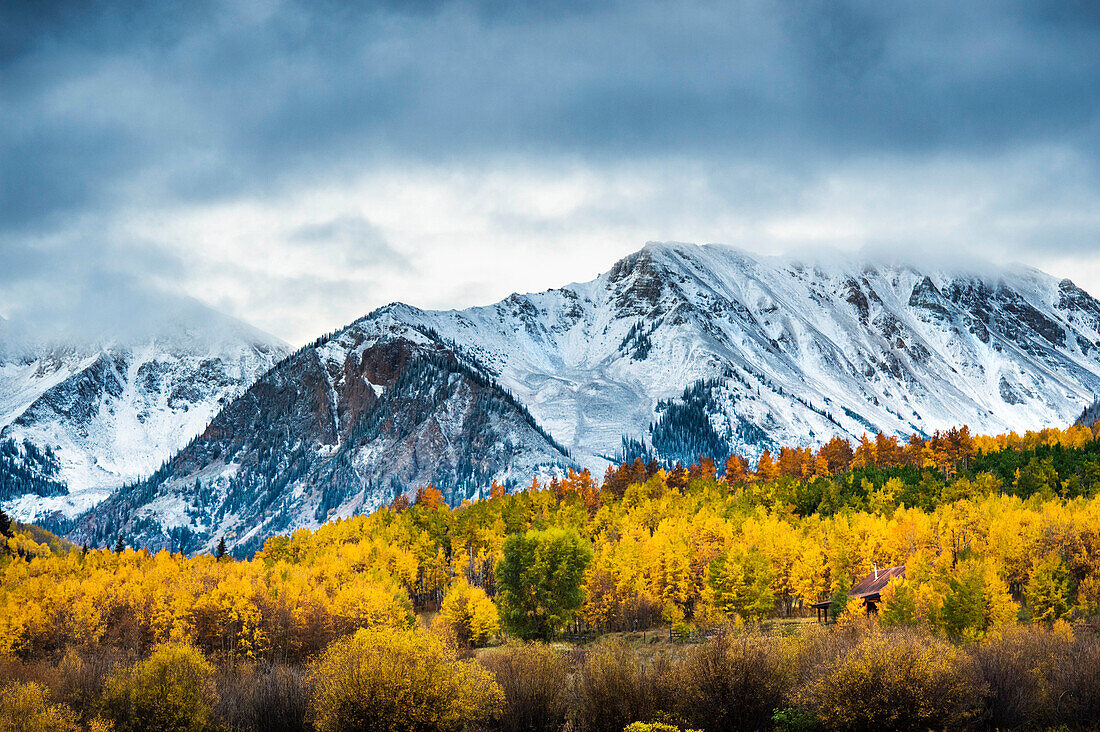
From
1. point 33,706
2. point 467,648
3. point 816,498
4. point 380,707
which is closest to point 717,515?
point 816,498

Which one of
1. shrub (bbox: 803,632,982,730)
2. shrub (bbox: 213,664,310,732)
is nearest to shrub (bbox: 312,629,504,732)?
shrub (bbox: 213,664,310,732)

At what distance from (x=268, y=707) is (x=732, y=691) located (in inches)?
1306

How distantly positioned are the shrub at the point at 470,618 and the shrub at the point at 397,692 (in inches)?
1742

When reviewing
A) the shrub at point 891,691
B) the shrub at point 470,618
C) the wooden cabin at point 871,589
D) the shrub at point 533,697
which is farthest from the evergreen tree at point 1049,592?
the shrub at point 470,618

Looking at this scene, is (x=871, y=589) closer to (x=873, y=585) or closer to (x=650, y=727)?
(x=873, y=585)

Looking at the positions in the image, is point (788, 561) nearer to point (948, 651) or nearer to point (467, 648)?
point (467, 648)

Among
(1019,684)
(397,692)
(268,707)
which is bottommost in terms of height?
(268,707)

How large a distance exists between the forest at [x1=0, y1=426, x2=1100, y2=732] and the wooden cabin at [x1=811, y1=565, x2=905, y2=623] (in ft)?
7.00

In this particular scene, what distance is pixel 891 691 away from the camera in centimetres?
5044

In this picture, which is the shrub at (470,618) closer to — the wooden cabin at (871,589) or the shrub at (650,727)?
the wooden cabin at (871,589)

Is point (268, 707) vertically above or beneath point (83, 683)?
beneath

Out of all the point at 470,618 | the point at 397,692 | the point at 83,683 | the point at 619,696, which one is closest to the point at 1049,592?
the point at 619,696

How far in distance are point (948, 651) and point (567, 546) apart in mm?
54431

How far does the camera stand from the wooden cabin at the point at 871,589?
3435 inches
